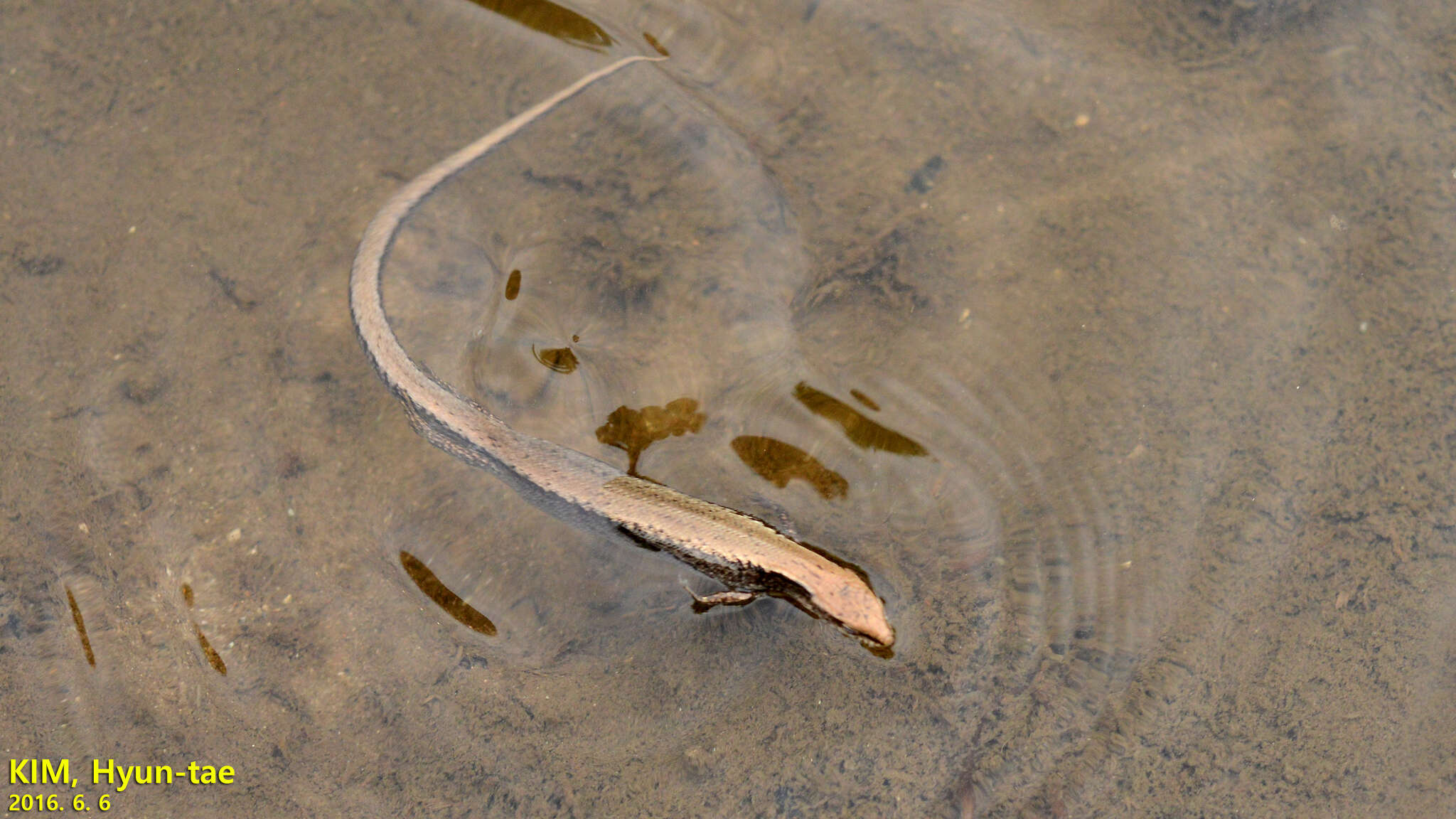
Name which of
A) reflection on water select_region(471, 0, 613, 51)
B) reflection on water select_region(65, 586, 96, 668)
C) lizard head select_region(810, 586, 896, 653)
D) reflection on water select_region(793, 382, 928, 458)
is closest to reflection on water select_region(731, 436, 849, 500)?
reflection on water select_region(793, 382, 928, 458)

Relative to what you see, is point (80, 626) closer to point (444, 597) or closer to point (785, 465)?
point (444, 597)

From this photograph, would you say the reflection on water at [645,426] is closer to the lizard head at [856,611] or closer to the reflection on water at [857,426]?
the reflection on water at [857,426]

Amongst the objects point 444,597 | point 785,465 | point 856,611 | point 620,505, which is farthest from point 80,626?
point 856,611

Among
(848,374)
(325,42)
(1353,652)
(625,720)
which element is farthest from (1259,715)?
(325,42)

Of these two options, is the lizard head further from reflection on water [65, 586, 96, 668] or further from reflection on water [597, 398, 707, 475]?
reflection on water [65, 586, 96, 668]

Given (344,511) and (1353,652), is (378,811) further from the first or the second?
(1353,652)

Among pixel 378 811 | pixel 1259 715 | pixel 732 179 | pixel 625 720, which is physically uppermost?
pixel 732 179
